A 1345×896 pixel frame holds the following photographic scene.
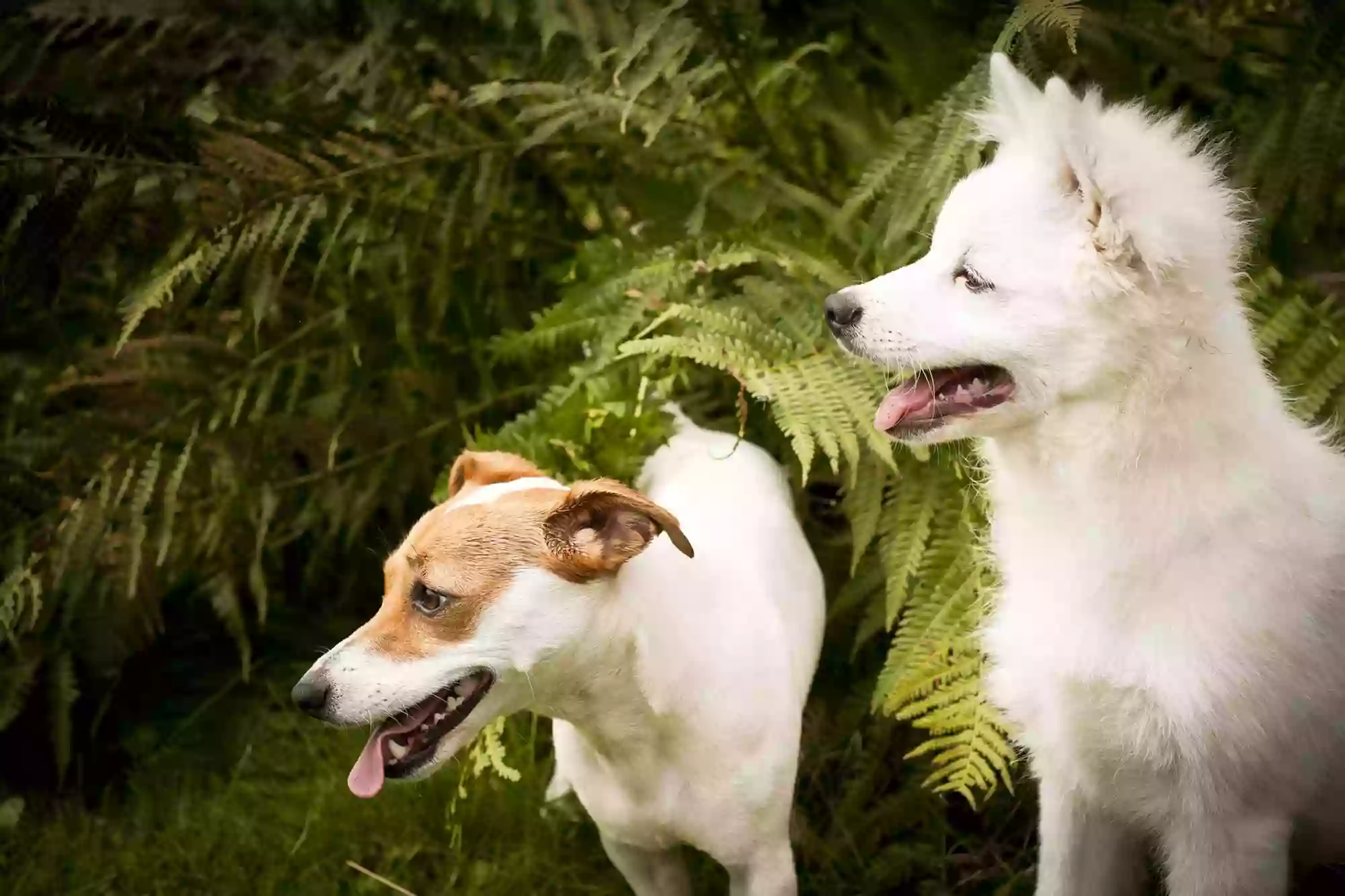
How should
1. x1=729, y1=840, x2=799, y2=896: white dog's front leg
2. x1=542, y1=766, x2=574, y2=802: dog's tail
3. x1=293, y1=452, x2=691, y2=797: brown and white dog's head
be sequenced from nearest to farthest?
x1=293, y1=452, x2=691, y2=797: brown and white dog's head, x1=729, y1=840, x2=799, y2=896: white dog's front leg, x1=542, y1=766, x2=574, y2=802: dog's tail

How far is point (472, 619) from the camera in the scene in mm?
1822

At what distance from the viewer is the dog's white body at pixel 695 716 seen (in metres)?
1.95

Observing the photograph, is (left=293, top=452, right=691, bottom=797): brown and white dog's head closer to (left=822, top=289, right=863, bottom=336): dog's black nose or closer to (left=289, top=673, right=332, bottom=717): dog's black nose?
(left=289, top=673, right=332, bottom=717): dog's black nose

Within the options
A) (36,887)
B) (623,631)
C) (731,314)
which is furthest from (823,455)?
(36,887)

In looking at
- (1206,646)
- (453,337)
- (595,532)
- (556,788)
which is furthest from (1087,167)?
(453,337)

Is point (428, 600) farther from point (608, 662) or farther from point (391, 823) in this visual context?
point (391, 823)

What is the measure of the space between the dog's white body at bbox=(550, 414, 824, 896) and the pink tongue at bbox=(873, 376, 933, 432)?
21.4 inches

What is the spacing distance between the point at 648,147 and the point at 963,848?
6.46 feet

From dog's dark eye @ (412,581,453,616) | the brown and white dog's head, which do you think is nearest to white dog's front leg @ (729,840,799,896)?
the brown and white dog's head

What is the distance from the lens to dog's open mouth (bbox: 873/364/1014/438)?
5.30 feet

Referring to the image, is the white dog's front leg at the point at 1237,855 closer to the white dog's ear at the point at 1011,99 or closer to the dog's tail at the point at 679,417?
the white dog's ear at the point at 1011,99

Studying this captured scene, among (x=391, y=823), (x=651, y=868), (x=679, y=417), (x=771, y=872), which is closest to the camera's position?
(x=771, y=872)

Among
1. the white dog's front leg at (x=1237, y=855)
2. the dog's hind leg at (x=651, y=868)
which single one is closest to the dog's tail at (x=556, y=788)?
the dog's hind leg at (x=651, y=868)

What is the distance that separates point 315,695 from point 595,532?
1.85 ft
